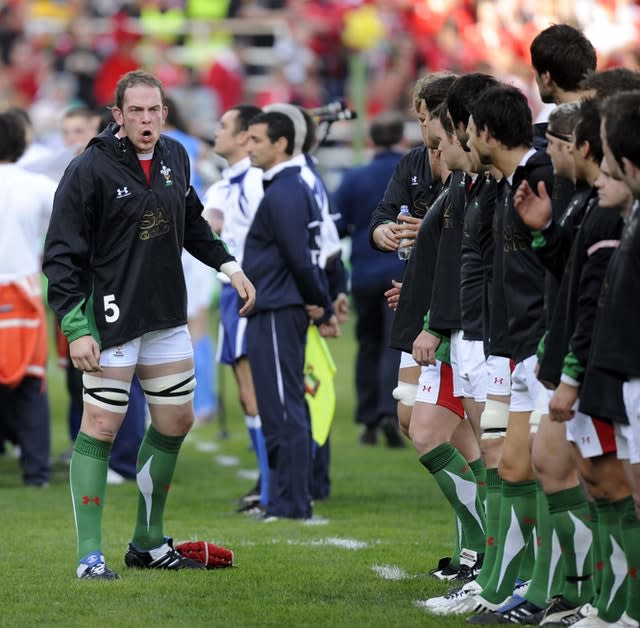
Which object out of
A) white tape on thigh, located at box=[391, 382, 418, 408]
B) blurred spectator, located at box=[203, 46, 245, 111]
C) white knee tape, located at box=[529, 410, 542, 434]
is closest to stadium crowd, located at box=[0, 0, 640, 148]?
blurred spectator, located at box=[203, 46, 245, 111]

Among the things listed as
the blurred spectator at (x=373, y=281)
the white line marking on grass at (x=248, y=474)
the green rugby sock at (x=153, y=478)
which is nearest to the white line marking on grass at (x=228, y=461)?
the white line marking on grass at (x=248, y=474)

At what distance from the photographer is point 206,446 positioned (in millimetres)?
12945

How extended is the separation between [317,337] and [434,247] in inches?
109

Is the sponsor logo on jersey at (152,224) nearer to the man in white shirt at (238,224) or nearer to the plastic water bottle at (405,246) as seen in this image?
the plastic water bottle at (405,246)

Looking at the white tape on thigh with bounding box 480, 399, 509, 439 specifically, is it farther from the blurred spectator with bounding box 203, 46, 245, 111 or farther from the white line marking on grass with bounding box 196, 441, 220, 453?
the blurred spectator with bounding box 203, 46, 245, 111

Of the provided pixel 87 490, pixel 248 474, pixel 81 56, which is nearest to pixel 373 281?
pixel 248 474

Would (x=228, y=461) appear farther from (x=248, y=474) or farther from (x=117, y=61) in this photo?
(x=117, y=61)

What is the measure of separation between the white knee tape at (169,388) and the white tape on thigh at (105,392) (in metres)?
0.16

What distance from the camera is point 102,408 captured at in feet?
21.9

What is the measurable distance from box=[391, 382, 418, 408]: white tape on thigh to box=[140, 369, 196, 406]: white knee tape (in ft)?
3.10

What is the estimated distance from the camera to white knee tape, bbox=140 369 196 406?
6828 millimetres

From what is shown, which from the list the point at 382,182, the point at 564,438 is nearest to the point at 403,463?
the point at 382,182

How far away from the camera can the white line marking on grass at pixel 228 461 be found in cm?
1181

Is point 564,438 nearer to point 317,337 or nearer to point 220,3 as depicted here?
point 317,337
